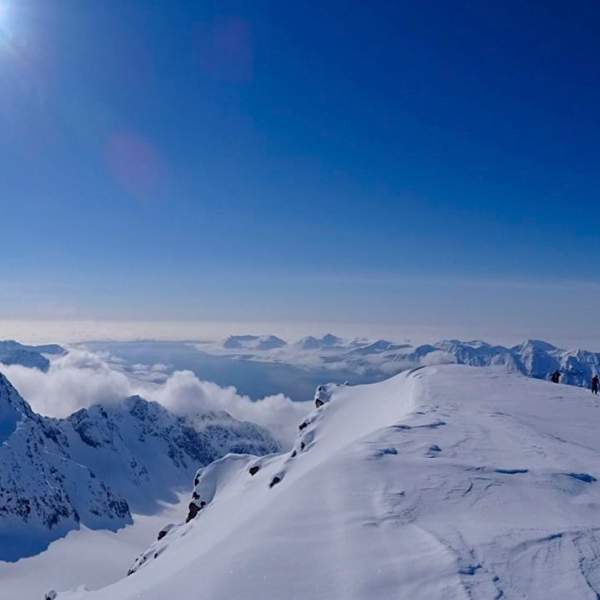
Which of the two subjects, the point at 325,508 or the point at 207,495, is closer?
the point at 325,508

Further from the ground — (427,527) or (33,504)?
(427,527)

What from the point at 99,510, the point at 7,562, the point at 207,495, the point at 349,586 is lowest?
the point at 99,510

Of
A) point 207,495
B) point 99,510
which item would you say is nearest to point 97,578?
point 207,495

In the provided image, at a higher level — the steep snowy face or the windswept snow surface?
the windswept snow surface

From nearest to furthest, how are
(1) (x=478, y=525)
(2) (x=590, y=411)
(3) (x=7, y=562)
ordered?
(1) (x=478, y=525), (2) (x=590, y=411), (3) (x=7, y=562)

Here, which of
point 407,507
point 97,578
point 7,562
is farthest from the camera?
point 7,562

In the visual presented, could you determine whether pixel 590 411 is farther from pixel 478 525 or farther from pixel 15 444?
pixel 15 444

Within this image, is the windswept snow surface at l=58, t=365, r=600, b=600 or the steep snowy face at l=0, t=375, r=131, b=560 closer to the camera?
the windswept snow surface at l=58, t=365, r=600, b=600

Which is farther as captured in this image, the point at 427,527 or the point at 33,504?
the point at 33,504

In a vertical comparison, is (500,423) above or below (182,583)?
above

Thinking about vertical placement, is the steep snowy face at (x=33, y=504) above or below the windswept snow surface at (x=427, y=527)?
below

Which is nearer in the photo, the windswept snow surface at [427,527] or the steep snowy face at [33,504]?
the windswept snow surface at [427,527]
